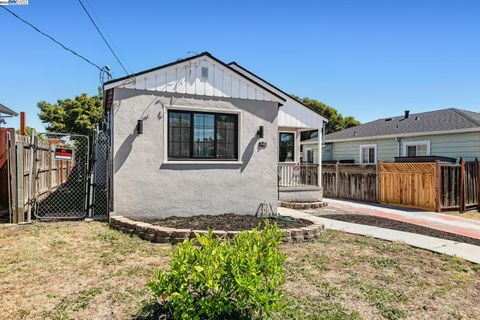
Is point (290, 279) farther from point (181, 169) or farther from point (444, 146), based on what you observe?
point (444, 146)

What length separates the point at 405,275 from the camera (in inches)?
186

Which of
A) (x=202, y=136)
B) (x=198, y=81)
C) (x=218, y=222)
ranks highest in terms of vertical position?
(x=198, y=81)

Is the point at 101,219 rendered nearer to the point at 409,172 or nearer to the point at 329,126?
the point at 409,172

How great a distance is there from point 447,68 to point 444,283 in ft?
46.4

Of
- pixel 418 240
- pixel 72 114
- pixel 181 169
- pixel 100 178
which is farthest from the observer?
pixel 72 114

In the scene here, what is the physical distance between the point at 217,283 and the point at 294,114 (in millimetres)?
11784

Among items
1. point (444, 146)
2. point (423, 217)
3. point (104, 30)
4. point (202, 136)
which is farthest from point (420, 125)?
point (104, 30)

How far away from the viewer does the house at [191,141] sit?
7359mm

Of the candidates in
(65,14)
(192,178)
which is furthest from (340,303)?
(65,14)

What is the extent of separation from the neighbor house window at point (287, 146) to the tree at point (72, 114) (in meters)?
18.7

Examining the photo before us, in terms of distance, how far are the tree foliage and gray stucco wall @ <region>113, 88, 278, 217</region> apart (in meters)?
32.2

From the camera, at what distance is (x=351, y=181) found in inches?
578

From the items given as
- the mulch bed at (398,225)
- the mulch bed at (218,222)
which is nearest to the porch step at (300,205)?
the mulch bed at (398,225)

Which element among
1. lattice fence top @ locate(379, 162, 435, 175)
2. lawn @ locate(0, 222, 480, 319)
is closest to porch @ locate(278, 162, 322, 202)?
lattice fence top @ locate(379, 162, 435, 175)
